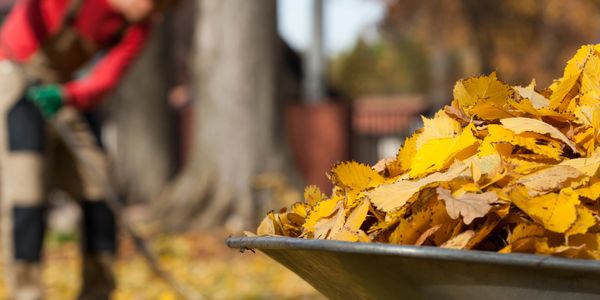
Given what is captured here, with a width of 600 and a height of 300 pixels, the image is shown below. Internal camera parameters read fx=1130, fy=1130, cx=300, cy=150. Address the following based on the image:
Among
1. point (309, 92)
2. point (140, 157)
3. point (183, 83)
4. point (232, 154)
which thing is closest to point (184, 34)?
point (183, 83)

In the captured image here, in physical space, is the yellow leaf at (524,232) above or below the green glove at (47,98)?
above

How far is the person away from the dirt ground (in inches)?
31.4

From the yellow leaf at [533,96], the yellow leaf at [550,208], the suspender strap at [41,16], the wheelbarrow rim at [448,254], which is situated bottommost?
the wheelbarrow rim at [448,254]

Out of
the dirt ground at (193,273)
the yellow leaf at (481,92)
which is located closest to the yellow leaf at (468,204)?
the yellow leaf at (481,92)

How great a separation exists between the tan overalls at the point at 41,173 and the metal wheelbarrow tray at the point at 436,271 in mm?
3328

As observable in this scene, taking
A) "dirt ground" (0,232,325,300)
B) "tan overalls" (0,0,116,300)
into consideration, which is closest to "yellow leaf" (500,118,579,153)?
"tan overalls" (0,0,116,300)

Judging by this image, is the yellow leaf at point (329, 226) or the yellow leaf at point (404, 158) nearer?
the yellow leaf at point (329, 226)

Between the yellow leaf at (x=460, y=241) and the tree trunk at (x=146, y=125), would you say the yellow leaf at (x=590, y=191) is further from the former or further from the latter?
the tree trunk at (x=146, y=125)

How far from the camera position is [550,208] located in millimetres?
1855

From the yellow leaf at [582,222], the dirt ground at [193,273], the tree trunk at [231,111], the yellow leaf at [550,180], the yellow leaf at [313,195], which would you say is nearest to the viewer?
the yellow leaf at [582,222]

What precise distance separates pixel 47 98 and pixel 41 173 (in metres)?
0.37

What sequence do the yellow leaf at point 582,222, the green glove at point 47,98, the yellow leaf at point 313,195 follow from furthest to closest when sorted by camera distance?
1. the green glove at point 47,98
2. the yellow leaf at point 313,195
3. the yellow leaf at point 582,222

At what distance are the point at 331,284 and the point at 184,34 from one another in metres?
34.8

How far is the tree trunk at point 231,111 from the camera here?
10.7 metres
